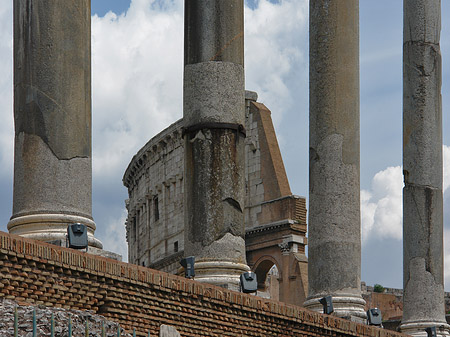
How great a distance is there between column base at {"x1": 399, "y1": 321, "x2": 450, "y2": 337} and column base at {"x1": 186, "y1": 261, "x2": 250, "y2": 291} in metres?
8.56

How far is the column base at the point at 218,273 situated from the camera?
59.5 feet

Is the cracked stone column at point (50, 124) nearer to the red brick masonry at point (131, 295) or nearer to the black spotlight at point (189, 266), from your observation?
the red brick masonry at point (131, 295)

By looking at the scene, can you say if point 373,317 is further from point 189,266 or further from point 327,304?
point 189,266

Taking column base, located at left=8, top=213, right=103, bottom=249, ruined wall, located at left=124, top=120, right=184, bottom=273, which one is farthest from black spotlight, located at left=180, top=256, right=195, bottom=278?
ruined wall, located at left=124, top=120, right=184, bottom=273

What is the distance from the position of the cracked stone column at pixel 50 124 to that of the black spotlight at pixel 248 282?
2.94 meters

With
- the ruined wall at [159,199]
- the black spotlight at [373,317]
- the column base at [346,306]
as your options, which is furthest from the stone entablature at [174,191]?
the column base at [346,306]

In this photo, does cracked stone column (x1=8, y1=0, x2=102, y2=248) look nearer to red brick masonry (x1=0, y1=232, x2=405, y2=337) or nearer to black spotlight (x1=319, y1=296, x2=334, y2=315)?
red brick masonry (x1=0, y1=232, x2=405, y2=337)

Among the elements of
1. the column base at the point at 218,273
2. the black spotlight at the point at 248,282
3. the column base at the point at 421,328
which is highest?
the column base at the point at 421,328

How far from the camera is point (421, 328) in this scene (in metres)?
25.8

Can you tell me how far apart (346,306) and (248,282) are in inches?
171

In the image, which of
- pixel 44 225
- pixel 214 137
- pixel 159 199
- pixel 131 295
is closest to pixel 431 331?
pixel 214 137

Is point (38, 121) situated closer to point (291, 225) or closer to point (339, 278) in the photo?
point (339, 278)

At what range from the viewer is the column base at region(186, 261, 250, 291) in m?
18.1

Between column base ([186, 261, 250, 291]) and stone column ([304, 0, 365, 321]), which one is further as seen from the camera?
stone column ([304, 0, 365, 321])
